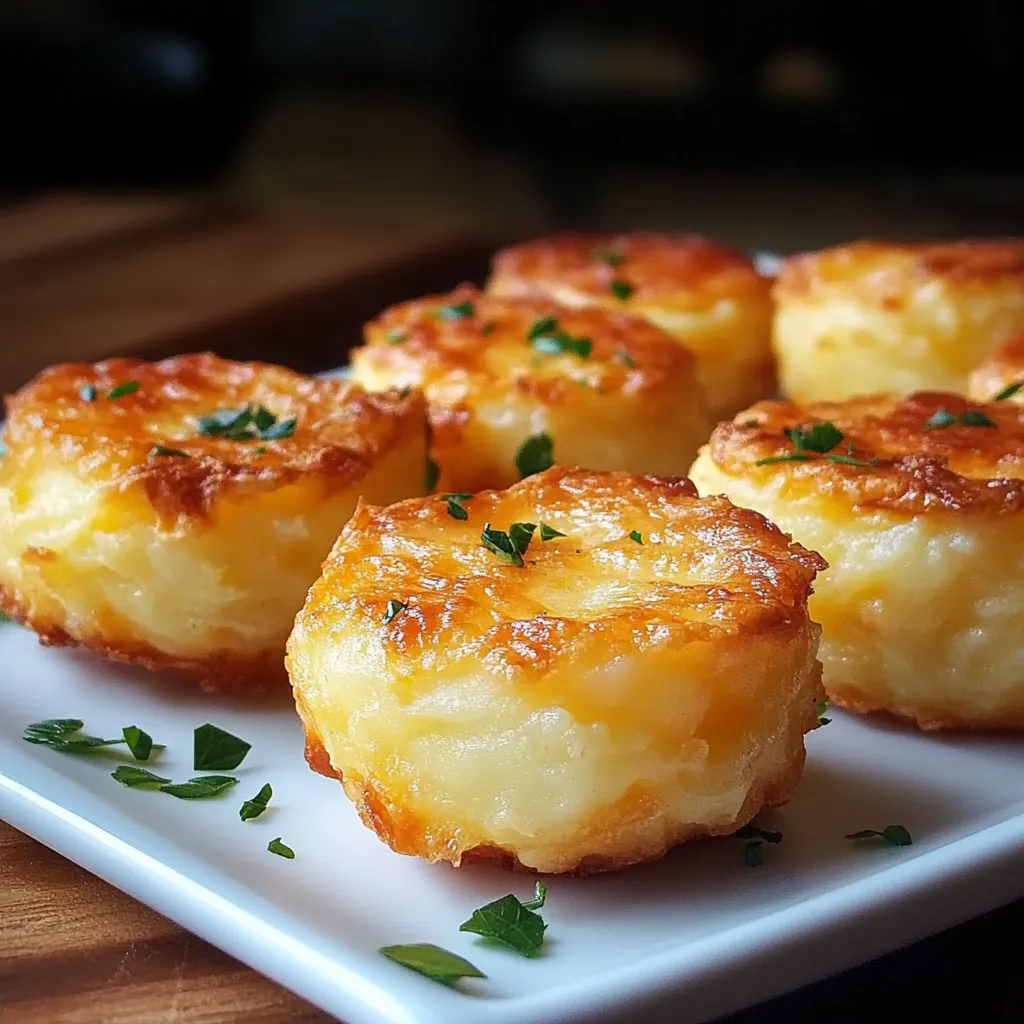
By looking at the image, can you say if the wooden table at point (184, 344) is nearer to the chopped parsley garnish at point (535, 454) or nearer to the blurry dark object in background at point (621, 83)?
the chopped parsley garnish at point (535, 454)

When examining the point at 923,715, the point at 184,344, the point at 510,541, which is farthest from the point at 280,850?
the point at 184,344

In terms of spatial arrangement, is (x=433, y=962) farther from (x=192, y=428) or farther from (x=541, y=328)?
(x=541, y=328)

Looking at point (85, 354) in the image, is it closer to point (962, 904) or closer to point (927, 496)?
point (927, 496)

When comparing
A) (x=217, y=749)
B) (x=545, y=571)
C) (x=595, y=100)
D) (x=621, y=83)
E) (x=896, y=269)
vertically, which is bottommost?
(x=595, y=100)

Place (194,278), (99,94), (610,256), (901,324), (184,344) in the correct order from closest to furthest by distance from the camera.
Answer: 1. (901,324)
2. (610,256)
3. (184,344)
4. (194,278)
5. (99,94)

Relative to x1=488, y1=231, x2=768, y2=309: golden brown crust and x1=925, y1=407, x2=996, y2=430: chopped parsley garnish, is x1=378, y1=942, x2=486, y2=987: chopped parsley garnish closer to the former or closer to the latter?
x1=925, y1=407, x2=996, y2=430: chopped parsley garnish

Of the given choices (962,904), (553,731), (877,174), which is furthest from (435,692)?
(877,174)
